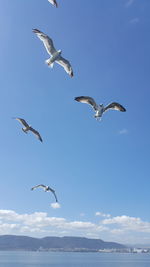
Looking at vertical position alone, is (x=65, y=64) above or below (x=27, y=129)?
above

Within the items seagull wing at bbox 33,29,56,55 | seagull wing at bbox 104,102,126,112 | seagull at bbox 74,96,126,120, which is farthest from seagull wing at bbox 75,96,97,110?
seagull wing at bbox 33,29,56,55

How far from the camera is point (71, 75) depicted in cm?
2972

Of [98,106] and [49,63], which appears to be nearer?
[49,63]

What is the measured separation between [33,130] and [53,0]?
60.2 feet

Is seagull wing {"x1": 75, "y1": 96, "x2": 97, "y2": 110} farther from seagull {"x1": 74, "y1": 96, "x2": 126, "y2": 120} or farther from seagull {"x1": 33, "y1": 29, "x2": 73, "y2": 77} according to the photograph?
seagull {"x1": 33, "y1": 29, "x2": 73, "y2": 77}

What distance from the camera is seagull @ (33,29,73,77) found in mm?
28580

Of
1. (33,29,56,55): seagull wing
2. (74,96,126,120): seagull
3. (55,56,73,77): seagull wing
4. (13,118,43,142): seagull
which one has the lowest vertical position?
(74,96,126,120): seagull

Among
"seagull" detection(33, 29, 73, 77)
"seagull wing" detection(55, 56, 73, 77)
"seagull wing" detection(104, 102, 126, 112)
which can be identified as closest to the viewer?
"seagull" detection(33, 29, 73, 77)

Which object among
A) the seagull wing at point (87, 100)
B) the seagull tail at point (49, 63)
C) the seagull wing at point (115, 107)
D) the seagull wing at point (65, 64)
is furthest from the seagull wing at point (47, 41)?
the seagull wing at point (115, 107)

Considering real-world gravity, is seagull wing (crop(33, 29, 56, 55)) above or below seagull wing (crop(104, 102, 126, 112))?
above

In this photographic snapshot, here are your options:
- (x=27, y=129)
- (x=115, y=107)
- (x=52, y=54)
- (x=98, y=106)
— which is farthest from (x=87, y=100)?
(x=27, y=129)

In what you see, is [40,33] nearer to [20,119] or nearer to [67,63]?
[67,63]

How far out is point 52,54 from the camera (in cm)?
2941

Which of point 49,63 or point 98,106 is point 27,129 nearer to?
point 98,106
